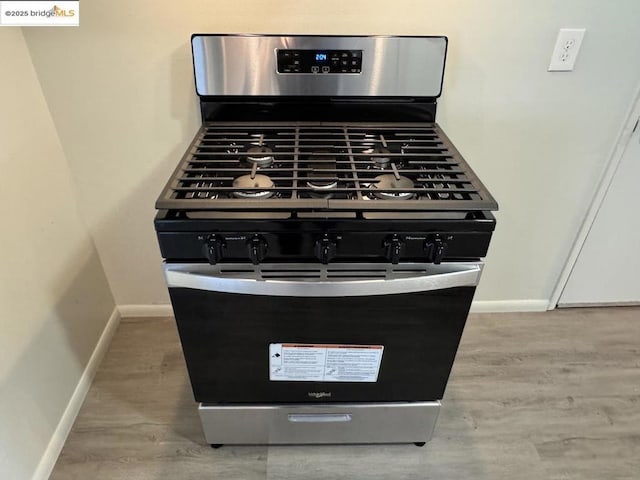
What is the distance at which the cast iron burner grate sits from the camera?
88 centimetres

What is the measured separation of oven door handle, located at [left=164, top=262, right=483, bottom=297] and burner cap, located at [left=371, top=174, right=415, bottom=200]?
0.15 m

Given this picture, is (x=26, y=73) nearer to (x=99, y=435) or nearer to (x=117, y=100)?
(x=117, y=100)

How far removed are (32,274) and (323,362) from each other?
87 cm

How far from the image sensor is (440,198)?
0.96 meters

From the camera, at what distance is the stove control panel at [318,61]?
1.20m

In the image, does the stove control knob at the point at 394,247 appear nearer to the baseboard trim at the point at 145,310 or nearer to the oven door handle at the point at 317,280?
the oven door handle at the point at 317,280

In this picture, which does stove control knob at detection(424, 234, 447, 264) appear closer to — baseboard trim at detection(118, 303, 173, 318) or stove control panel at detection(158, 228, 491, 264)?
stove control panel at detection(158, 228, 491, 264)

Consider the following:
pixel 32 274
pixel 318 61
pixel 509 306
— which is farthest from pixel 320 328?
pixel 509 306

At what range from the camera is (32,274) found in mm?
1230

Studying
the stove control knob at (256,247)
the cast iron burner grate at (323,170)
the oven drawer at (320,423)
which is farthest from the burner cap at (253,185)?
the oven drawer at (320,423)

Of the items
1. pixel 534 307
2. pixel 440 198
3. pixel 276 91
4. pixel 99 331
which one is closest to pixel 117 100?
pixel 276 91

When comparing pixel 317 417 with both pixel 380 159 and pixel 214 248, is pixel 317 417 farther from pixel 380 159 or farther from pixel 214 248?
pixel 380 159

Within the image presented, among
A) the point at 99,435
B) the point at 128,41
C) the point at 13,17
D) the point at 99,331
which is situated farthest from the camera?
the point at 99,331

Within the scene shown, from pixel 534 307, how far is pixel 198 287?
1525mm
